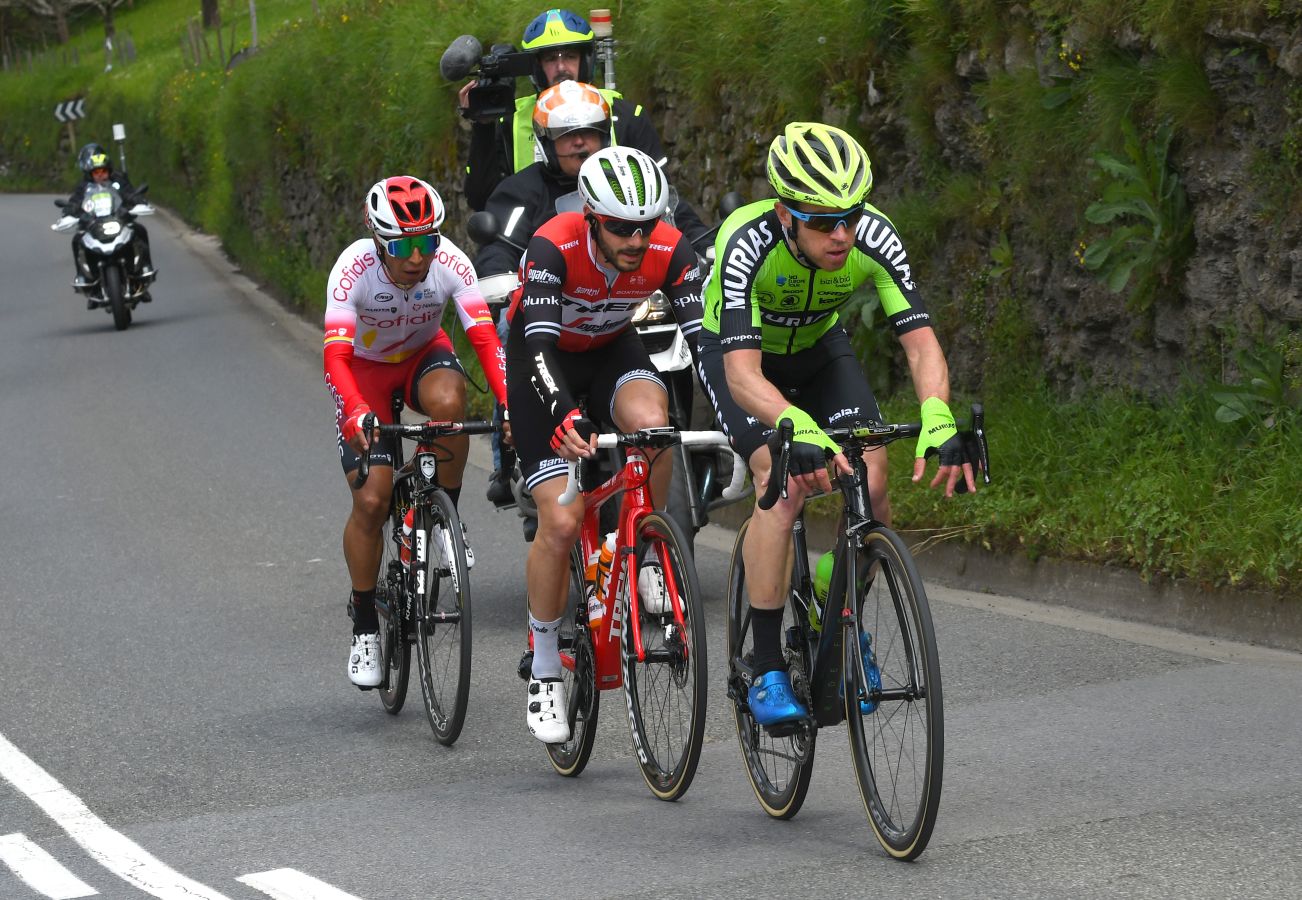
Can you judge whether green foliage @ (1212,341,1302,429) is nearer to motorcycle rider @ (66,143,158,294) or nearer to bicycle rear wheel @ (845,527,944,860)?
bicycle rear wheel @ (845,527,944,860)

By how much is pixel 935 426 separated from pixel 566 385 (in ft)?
5.60

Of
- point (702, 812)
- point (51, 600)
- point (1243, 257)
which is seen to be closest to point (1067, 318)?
point (1243, 257)

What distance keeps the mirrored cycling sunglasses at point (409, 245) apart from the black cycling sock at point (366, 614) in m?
1.43

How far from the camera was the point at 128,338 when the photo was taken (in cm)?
2238

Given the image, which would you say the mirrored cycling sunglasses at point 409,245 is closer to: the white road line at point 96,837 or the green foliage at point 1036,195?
the white road line at point 96,837

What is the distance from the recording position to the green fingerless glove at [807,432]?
204 inches

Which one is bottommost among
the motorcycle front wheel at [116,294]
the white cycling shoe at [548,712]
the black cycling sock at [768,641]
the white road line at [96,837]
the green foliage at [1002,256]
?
the motorcycle front wheel at [116,294]

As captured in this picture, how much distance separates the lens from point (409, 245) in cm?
738

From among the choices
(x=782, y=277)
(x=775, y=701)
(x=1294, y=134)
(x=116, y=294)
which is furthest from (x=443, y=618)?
(x=116, y=294)

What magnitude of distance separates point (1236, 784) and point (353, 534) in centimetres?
371

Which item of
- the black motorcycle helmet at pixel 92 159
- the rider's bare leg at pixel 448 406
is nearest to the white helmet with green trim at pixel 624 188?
the rider's bare leg at pixel 448 406

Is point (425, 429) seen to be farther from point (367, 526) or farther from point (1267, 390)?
point (1267, 390)

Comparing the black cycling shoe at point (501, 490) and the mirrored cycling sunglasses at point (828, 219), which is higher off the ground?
the mirrored cycling sunglasses at point (828, 219)

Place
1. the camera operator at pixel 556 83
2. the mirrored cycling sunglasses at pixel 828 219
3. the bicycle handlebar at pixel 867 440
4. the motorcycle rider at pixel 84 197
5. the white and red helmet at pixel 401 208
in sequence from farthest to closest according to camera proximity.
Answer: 1. the motorcycle rider at pixel 84 197
2. the camera operator at pixel 556 83
3. the white and red helmet at pixel 401 208
4. the mirrored cycling sunglasses at pixel 828 219
5. the bicycle handlebar at pixel 867 440
